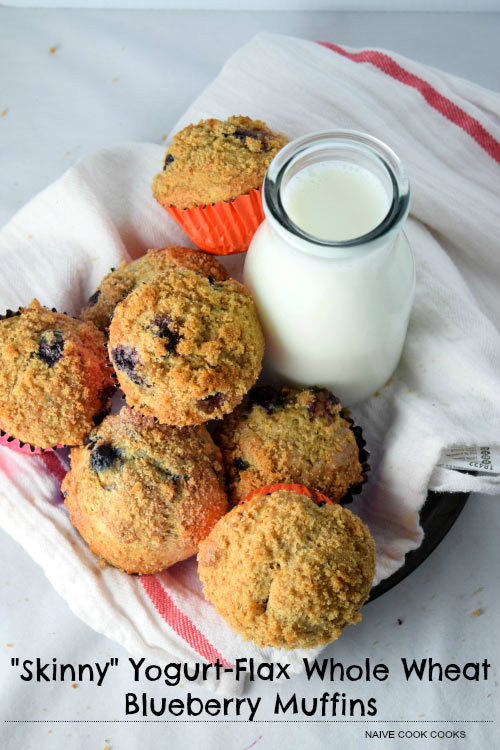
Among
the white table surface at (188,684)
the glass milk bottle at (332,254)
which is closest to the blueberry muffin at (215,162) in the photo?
the glass milk bottle at (332,254)

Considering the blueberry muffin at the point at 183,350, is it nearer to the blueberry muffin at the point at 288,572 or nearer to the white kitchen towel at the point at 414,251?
the blueberry muffin at the point at 288,572

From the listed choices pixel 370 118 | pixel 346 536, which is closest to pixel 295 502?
pixel 346 536

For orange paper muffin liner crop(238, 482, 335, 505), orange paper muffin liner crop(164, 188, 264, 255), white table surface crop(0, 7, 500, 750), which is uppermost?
orange paper muffin liner crop(164, 188, 264, 255)

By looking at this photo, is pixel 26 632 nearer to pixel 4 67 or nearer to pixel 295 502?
pixel 295 502

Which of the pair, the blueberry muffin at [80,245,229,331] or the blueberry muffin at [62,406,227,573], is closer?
the blueberry muffin at [62,406,227,573]

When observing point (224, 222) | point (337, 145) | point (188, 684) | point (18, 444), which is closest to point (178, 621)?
point (188, 684)

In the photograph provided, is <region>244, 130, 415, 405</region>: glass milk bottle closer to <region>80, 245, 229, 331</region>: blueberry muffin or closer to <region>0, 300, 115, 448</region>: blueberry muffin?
<region>80, 245, 229, 331</region>: blueberry muffin

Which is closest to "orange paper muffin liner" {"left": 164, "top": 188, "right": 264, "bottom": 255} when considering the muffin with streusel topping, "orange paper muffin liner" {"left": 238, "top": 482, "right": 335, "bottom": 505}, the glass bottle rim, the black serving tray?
the muffin with streusel topping

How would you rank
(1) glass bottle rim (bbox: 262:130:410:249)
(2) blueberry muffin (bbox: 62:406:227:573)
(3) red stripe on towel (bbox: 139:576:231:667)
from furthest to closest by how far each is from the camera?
(3) red stripe on towel (bbox: 139:576:231:667)
(2) blueberry muffin (bbox: 62:406:227:573)
(1) glass bottle rim (bbox: 262:130:410:249)
